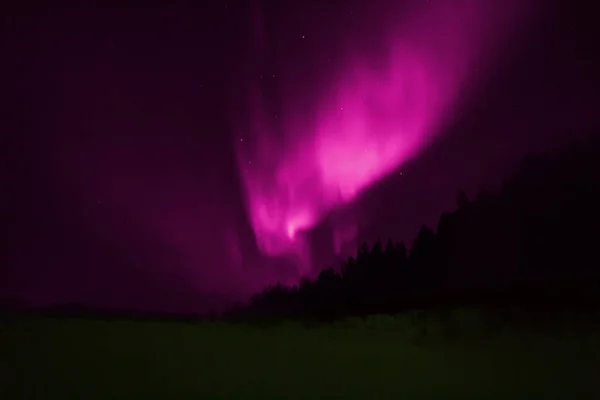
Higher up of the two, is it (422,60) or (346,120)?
(422,60)

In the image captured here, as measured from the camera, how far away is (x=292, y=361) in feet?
6.03

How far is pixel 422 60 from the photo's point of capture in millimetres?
2148

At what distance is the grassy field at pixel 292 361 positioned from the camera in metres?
1.73

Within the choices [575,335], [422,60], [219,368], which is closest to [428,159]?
[422,60]

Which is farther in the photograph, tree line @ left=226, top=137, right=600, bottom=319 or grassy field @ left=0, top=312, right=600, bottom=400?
tree line @ left=226, top=137, right=600, bottom=319

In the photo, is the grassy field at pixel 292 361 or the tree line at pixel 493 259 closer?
the grassy field at pixel 292 361

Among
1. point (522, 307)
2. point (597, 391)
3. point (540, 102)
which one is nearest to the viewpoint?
point (597, 391)

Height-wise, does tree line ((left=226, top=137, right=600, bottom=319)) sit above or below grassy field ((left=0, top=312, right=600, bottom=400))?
above

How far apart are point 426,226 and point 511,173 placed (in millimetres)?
363

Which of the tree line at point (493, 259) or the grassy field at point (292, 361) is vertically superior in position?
the tree line at point (493, 259)

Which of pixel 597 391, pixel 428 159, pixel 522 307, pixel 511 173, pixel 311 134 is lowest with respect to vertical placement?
pixel 597 391

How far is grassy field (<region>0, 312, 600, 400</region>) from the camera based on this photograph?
173cm

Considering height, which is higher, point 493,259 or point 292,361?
point 493,259

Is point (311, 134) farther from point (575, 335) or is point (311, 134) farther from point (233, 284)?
point (575, 335)
